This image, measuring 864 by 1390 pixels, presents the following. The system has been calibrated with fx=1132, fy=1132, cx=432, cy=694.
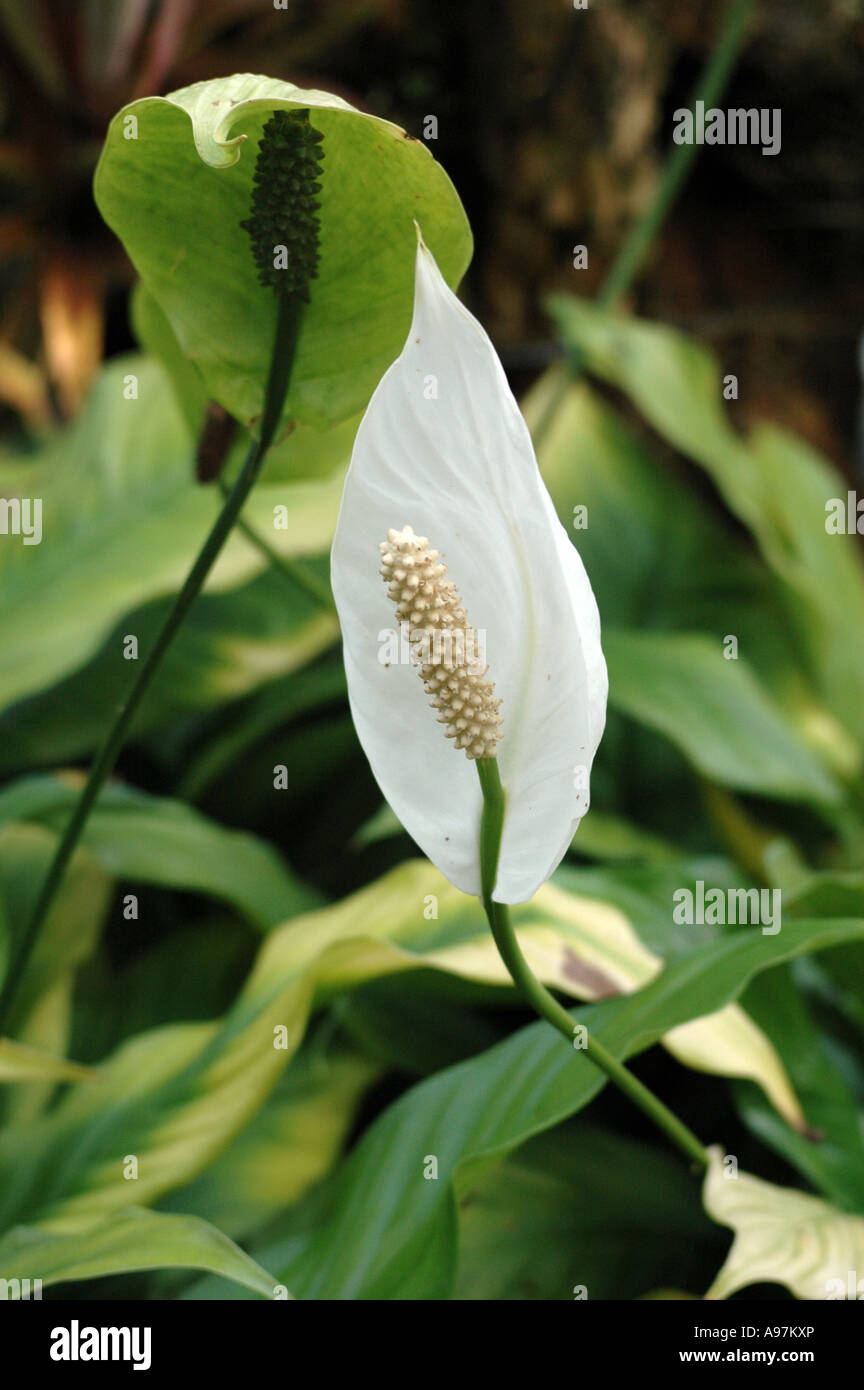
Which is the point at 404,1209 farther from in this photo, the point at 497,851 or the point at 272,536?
the point at 272,536

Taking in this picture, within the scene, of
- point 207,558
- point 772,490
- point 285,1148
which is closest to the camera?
point 207,558

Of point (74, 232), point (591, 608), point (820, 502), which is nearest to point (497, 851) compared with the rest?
point (591, 608)

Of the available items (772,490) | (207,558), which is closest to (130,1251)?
(207,558)

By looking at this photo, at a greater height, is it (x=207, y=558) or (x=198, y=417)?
(x=198, y=417)

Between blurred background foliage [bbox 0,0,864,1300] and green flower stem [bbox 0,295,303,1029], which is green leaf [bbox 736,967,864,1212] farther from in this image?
green flower stem [bbox 0,295,303,1029]

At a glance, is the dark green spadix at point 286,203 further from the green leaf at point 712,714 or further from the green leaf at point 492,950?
the green leaf at point 712,714

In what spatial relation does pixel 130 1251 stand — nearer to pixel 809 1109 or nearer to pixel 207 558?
pixel 207 558

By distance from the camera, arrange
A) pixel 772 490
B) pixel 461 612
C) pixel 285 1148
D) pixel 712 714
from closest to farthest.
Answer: pixel 461 612
pixel 285 1148
pixel 712 714
pixel 772 490

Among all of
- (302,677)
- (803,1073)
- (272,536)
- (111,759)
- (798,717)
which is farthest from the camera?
(798,717)
